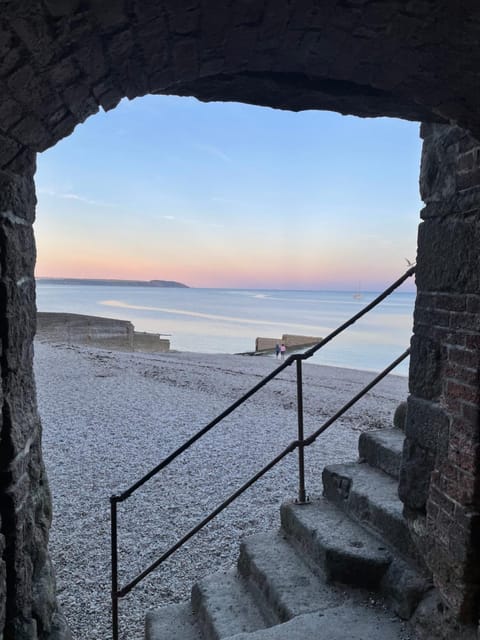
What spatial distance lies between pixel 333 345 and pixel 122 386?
1889 cm

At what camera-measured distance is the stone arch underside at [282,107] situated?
1360 mm

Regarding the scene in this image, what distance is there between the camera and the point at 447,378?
2236mm

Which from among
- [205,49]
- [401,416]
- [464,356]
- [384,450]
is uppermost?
[205,49]

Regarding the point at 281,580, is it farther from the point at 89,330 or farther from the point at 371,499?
the point at 89,330

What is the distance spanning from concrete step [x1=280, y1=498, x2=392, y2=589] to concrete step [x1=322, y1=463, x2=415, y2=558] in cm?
6

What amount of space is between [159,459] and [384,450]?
151 inches

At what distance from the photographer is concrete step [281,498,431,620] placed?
2334 mm

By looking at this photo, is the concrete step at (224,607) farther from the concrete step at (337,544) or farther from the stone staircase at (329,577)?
the concrete step at (337,544)

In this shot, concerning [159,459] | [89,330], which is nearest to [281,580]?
[159,459]

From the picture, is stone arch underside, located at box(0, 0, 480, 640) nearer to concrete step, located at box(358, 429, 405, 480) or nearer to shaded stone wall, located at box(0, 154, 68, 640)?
shaded stone wall, located at box(0, 154, 68, 640)

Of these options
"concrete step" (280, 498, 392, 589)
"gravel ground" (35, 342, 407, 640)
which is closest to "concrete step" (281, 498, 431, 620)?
"concrete step" (280, 498, 392, 589)

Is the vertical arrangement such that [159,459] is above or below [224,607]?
below

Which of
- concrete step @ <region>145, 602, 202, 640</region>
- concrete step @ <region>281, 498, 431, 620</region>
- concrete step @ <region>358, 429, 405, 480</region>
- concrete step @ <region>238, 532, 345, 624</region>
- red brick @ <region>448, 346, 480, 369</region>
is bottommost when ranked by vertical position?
concrete step @ <region>145, 602, 202, 640</region>

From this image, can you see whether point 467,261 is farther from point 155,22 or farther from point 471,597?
point 155,22
